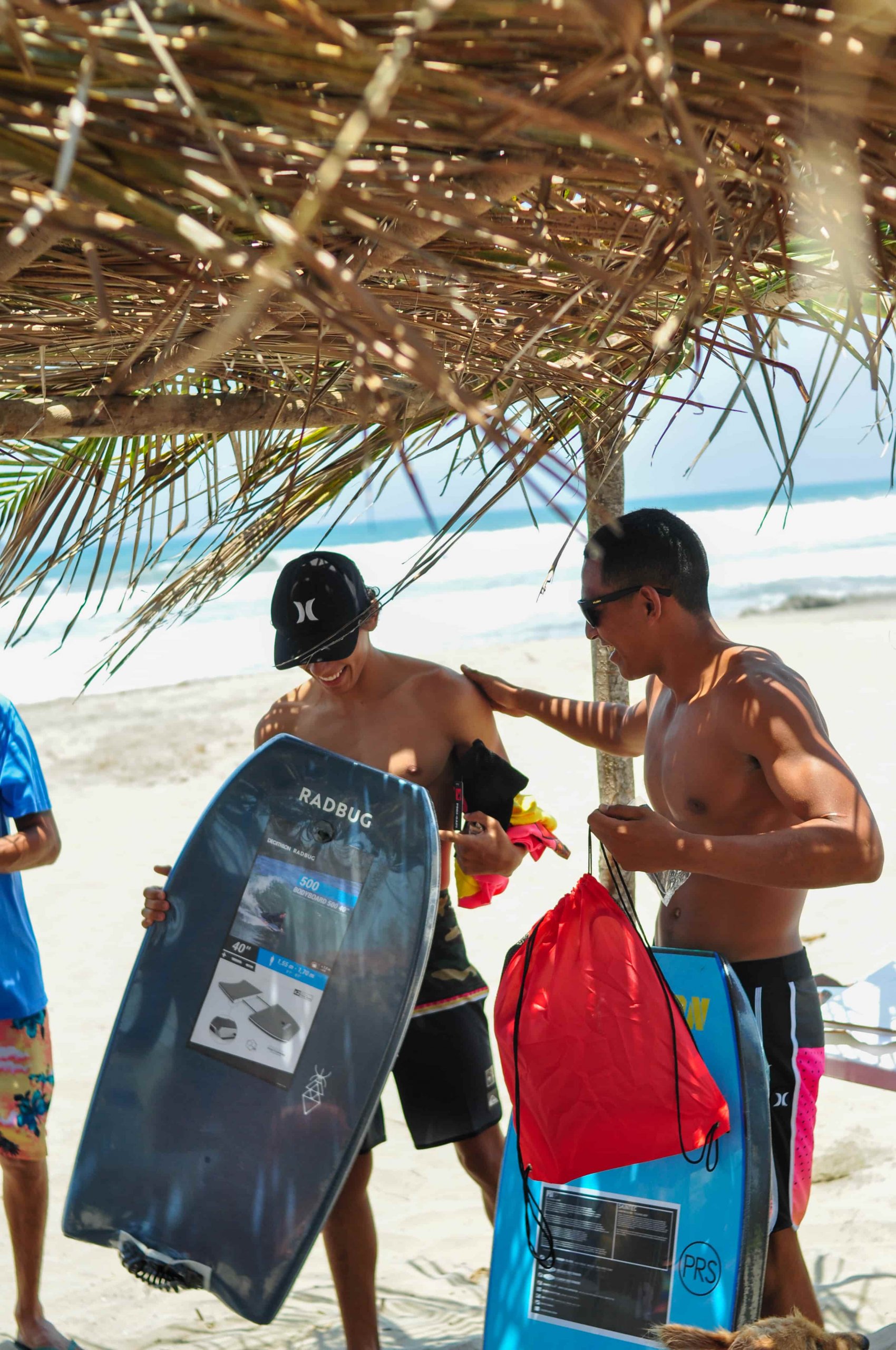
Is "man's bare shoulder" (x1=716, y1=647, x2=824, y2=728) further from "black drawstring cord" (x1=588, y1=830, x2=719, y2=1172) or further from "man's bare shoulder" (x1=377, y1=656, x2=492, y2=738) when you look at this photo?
"man's bare shoulder" (x1=377, y1=656, x2=492, y2=738)

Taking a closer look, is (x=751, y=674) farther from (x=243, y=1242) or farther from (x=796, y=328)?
(x=243, y=1242)

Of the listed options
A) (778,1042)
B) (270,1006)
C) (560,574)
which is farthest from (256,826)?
(560,574)

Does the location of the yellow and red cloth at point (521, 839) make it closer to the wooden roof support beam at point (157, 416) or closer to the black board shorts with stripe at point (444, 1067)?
the black board shorts with stripe at point (444, 1067)

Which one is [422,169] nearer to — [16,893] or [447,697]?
[447,697]

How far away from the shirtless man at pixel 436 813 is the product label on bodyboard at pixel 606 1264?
448 mm

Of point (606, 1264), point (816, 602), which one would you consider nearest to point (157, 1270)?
point (606, 1264)

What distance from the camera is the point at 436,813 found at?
2.84 metres

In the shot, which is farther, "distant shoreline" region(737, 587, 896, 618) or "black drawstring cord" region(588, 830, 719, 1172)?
"distant shoreline" region(737, 587, 896, 618)

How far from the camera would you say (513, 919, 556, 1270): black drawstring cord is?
2.10m

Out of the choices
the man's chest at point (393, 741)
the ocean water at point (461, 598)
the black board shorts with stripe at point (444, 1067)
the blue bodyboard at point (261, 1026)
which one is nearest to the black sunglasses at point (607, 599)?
the blue bodyboard at point (261, 1026)

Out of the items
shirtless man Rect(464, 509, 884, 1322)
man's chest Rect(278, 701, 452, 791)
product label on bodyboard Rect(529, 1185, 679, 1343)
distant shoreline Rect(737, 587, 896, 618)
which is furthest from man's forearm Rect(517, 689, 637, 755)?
distant shoreline Rect(737, 587, 896, 618)

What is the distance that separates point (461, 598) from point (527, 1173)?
17.9 m

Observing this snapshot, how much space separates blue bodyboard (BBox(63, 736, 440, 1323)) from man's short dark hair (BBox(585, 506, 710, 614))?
0.63m

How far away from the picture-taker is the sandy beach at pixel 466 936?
2953mm
